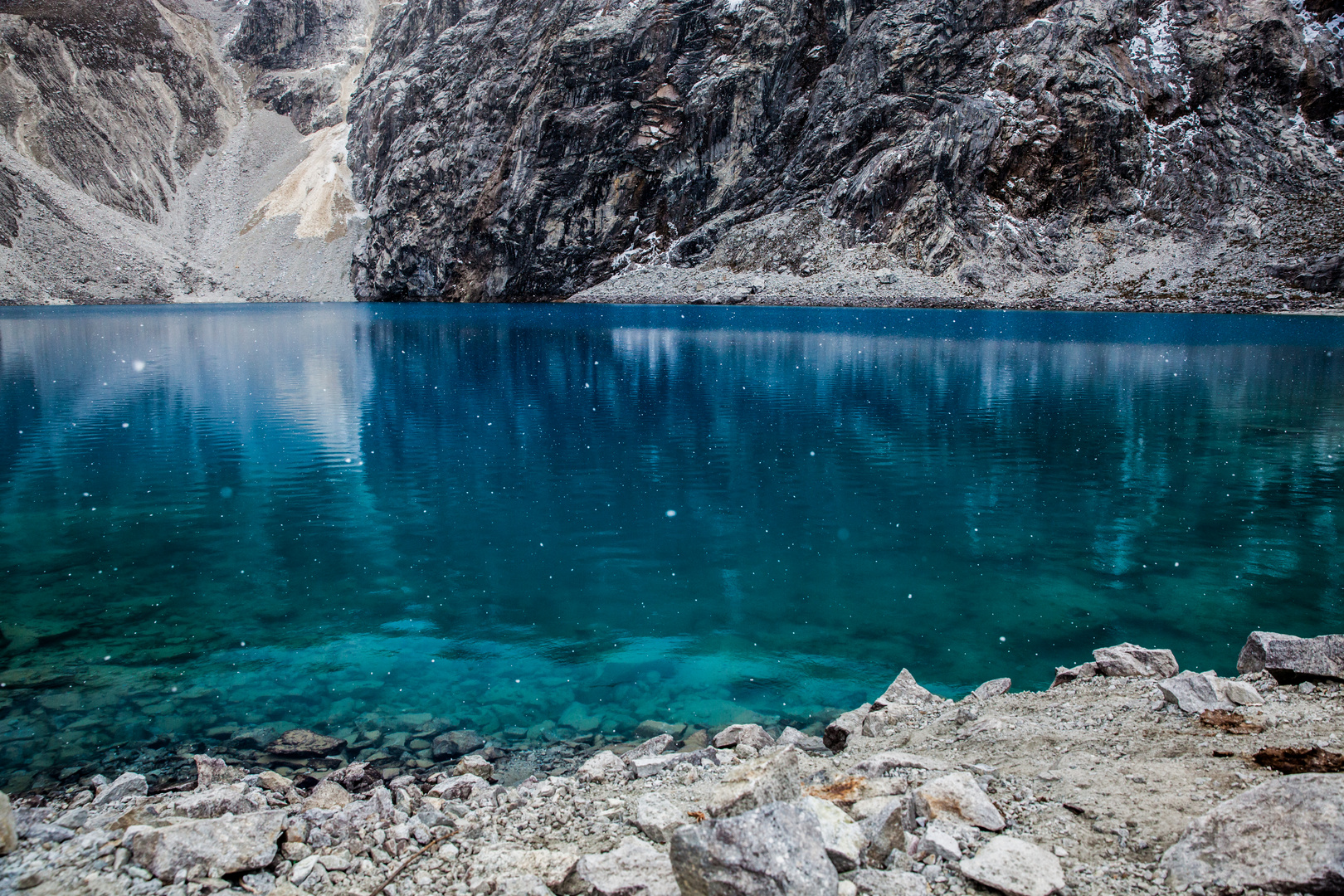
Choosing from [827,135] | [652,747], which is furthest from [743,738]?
[827,135]

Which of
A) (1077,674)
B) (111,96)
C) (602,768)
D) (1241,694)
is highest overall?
(111,96)

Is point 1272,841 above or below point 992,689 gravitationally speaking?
above

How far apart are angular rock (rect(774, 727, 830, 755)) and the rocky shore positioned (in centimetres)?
4

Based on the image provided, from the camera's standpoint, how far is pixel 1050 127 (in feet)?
342

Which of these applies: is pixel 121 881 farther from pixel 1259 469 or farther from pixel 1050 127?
pixel 1050 127

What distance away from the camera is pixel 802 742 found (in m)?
7.57

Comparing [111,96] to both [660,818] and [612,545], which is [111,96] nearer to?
[612,545]

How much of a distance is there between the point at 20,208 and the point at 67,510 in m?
117

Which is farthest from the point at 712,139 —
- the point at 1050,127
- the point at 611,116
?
the point at 1050,127

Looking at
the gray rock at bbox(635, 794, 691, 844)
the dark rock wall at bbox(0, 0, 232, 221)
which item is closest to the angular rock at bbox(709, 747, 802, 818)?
the gray rock at bbox(635, 794, 691, 844)

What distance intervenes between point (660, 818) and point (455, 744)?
3540 millimetres

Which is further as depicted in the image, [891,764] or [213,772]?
[213,772]

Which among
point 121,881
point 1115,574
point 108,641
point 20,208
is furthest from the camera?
point 20,208

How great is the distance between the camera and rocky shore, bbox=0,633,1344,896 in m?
3.88
